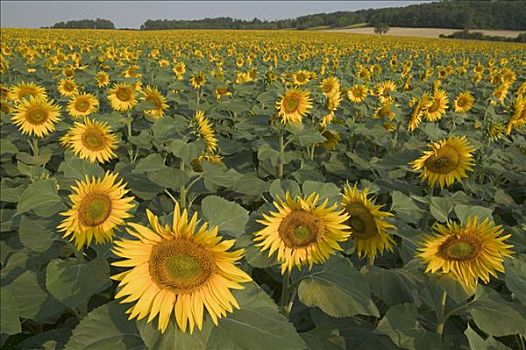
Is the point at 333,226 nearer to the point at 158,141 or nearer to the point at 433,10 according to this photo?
the point at 158,141

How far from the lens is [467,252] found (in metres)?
1.91

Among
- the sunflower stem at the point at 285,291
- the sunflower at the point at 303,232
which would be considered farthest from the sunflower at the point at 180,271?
the sunflower stem at the point at 285,291

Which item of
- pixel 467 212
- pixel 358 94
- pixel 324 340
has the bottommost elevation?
pixel 324 340

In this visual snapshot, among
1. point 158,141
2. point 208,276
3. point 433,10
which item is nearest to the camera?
point 208,276

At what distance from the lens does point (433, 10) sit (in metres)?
71.2

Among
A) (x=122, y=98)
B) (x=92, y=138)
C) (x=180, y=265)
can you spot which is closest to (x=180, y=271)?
(x=180, y=265)

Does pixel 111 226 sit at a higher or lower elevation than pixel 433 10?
lower

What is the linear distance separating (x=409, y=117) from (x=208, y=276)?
158 inches

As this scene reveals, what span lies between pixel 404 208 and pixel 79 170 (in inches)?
75.6

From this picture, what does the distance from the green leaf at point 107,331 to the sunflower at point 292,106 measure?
328 cm

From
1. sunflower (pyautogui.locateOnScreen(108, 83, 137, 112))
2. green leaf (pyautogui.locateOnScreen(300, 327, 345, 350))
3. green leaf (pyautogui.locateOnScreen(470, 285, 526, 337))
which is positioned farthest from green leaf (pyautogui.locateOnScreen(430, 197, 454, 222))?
sunflower (pyautogui.locateOnScreen(108, 83, 137, 112))

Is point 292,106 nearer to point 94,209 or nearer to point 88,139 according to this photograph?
point 88,139

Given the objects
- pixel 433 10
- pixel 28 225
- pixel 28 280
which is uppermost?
pixel 433 10

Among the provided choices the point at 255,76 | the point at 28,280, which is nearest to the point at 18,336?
the point at 28,280
